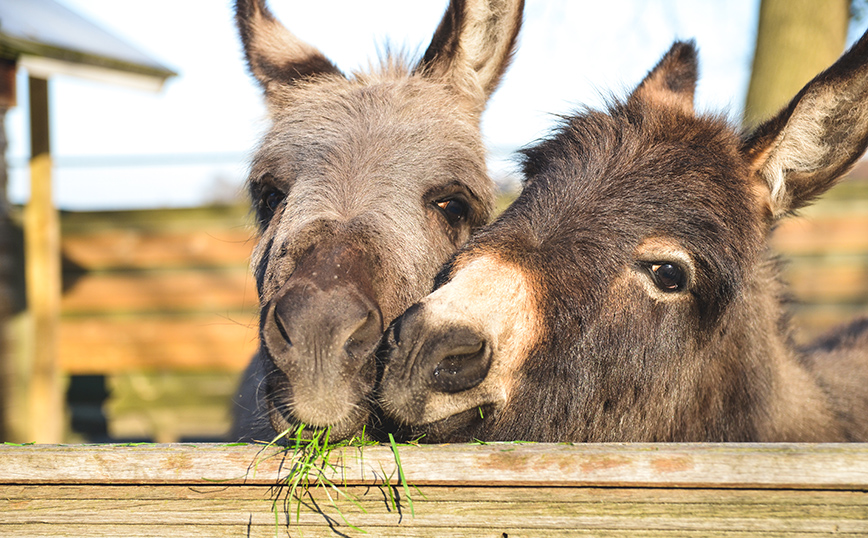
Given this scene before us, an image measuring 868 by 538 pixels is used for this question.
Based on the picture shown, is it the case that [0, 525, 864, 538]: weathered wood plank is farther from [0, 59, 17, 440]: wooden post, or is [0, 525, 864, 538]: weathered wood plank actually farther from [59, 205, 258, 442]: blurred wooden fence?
[59, 205, 258, 442]: blurred wooden fence

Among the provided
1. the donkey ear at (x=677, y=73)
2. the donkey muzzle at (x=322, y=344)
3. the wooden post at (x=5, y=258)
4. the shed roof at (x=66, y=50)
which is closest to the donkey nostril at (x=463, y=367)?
the donkey muzzle at (x=322, y=344)

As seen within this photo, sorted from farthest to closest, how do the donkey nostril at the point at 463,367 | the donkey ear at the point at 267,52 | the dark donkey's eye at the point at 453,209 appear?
the donkey ear at the point at 267,52
the dark donkey's eye at the point at 453,209
the donkey nostril at the point at 463,367

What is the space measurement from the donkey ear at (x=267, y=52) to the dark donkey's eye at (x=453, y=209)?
1187mm

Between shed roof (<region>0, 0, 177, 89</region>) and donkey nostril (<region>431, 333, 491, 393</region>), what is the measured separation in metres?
6.00

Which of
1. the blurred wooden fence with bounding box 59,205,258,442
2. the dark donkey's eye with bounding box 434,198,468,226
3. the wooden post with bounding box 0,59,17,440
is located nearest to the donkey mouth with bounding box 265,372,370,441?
the dark donkey's eye with bounding box 434,198,468,226

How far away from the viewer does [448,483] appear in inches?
59.2

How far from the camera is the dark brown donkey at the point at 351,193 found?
191 cm

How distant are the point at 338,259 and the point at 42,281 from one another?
21.4 feet

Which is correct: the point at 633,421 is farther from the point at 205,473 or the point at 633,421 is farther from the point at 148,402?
the point at 148,402

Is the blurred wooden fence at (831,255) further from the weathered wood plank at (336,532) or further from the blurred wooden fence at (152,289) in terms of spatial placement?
the blurred wooden fence at (152,289)

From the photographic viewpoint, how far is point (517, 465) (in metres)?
1.49

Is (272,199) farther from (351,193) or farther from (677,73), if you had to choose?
(677,73)

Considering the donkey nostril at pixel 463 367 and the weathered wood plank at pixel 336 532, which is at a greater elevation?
the donkey nostril at pixel 463 367

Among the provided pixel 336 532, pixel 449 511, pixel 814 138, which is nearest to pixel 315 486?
pixel 336 532
